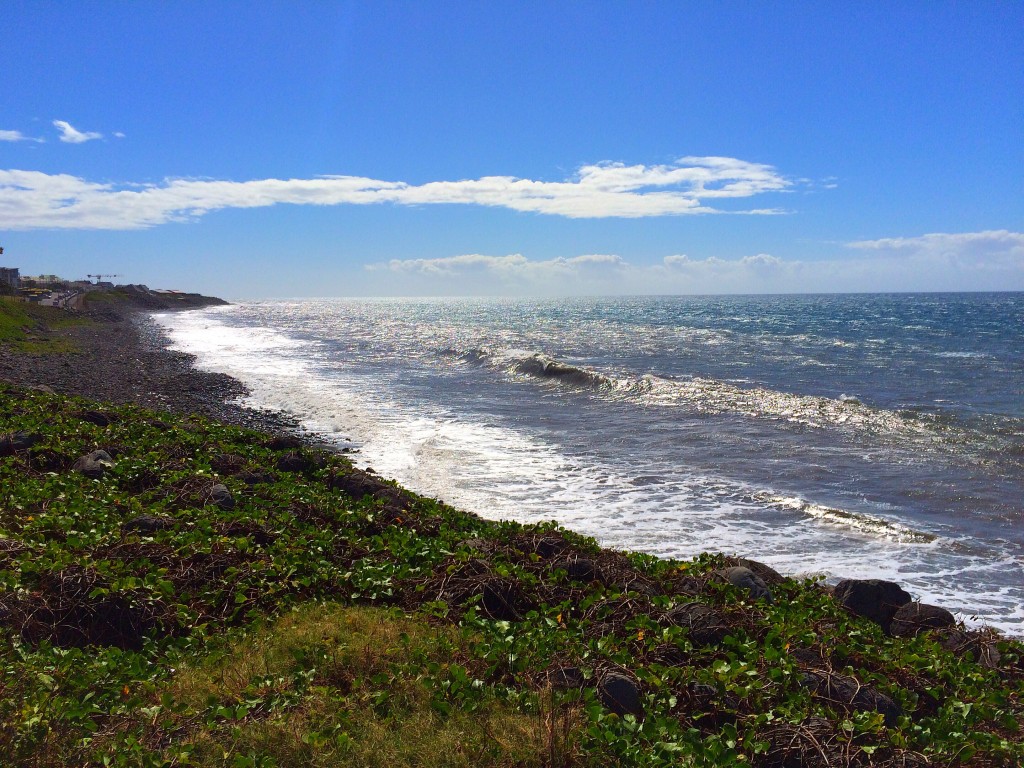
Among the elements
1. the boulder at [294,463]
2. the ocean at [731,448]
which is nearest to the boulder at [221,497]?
the boulder at [294,463]

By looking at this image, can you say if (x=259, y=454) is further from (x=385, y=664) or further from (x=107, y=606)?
(x=385, y=664)

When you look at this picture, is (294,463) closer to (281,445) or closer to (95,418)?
(281,445)

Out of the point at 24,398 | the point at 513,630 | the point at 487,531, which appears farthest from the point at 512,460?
the point at 24,398

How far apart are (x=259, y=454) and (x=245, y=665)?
9302mm

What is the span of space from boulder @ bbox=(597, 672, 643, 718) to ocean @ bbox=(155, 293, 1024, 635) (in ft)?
20.2

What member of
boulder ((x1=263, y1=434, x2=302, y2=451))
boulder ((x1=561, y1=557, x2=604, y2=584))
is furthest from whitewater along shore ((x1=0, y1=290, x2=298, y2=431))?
boulder ((x1=561, y1=557, x2=604, y2=584))

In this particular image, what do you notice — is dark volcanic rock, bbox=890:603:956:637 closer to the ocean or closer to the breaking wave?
the ocean

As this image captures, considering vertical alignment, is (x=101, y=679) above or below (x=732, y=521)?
above

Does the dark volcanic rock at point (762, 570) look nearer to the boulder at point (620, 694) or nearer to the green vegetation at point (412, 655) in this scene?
the green vegetation at point (412, 655)

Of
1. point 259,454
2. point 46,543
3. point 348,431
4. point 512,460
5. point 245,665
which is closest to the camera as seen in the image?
point 245,665

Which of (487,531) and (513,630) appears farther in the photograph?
(487,531)

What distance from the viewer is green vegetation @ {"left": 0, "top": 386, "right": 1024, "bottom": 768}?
4781 mm

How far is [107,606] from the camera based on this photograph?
652 cm

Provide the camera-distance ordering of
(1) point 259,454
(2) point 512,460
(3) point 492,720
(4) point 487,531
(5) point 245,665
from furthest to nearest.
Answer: (2) point 512,460, (1) point 259,454, (4) point 487,531, (5) point 245,665, (3) point 492,720
